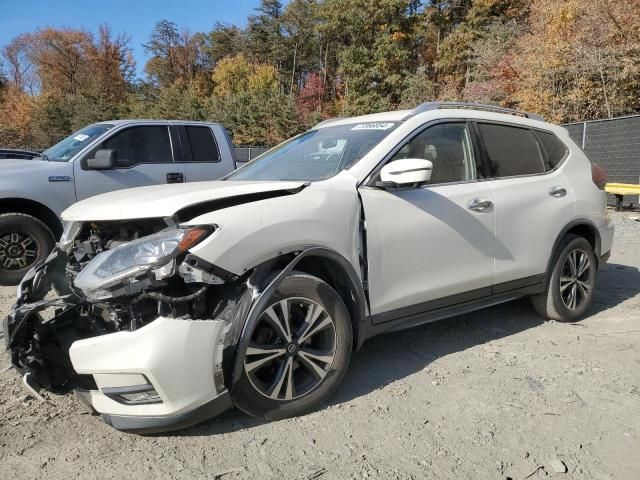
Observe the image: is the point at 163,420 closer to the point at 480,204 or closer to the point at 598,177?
the point at 480,204

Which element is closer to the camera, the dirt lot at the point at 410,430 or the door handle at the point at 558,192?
the dirt lot at the point at 410,430

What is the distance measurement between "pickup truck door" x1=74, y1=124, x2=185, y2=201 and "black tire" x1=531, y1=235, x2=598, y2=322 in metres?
4.70

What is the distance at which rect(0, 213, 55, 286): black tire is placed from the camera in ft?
18.3

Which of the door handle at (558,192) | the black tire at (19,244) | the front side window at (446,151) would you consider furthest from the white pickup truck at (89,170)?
the door handle at (558,192)

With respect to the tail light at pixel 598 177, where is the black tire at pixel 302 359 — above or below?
below

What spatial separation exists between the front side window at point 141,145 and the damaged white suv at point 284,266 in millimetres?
3245

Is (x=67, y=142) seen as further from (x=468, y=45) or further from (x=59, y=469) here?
(x=468, y=45)

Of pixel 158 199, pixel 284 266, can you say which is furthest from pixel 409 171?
pixel 158 199

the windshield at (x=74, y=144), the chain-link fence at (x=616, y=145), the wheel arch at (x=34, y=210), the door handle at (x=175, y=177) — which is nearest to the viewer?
the wheel arch at (x=34, y=210)

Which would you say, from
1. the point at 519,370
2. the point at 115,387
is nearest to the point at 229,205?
the point at 115,387

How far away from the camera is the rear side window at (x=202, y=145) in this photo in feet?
23.8

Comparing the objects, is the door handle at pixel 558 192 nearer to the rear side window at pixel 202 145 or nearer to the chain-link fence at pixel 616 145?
the rear side window at pixel 202 145

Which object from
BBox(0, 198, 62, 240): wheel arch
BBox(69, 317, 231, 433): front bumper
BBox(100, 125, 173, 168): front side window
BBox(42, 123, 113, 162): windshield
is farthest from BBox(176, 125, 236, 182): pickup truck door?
BBox(69, 317, 231, 433): front bumper

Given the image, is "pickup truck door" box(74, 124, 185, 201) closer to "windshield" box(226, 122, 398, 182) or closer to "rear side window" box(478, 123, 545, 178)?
"windshield" box(226, 122, 398, 182)
